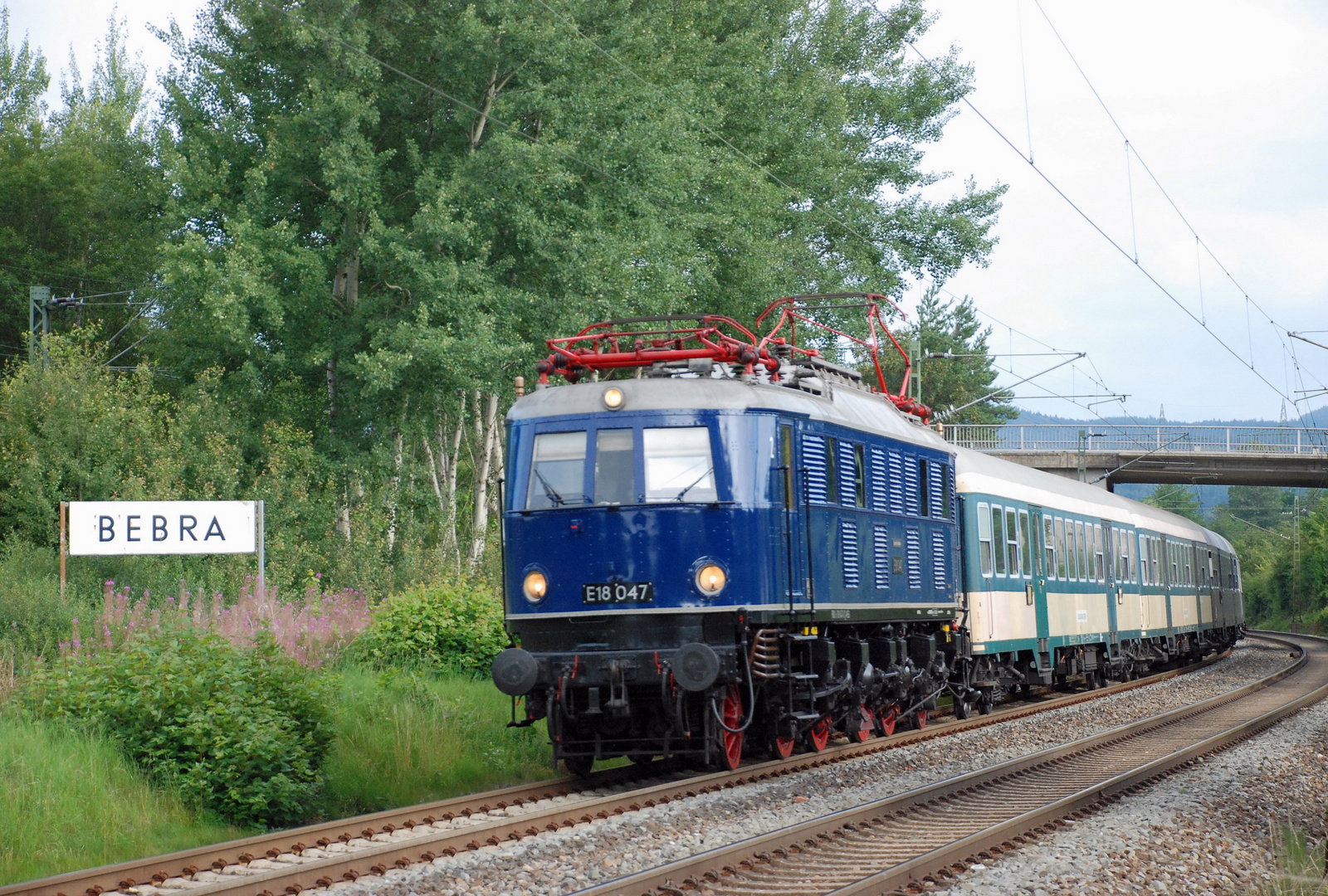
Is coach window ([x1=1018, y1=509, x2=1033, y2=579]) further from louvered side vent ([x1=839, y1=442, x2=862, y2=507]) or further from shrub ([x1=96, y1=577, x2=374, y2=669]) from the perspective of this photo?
shrub ([x1=96, y1=577, x2=374, y2=669])

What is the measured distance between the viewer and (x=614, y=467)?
38.5ft

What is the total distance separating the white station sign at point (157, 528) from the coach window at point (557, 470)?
4822mm

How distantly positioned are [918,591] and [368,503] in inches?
546

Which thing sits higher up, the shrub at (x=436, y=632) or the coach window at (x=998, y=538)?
the coach window at (x=998, y=538)

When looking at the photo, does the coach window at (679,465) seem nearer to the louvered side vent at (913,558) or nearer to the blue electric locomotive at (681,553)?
the blue electric locomotive at (681,553)

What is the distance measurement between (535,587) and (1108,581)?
56.9 feet

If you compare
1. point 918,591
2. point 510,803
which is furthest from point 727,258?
point 510,803

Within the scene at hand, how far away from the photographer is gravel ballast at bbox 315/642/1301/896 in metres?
8.03

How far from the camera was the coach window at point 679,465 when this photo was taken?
11.6m

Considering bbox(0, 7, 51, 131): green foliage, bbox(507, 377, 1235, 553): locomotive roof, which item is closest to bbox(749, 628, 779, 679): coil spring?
bbox(507, 377, 1235, 553): locomotive roof

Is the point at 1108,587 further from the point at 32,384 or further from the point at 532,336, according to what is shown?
the point at 32,384

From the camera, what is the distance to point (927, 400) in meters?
96.3

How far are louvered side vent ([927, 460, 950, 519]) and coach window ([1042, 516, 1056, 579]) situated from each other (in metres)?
5.96

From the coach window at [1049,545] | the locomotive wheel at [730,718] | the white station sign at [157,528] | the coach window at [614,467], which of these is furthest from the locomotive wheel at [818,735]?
Result: the coach window at [1049,545]
